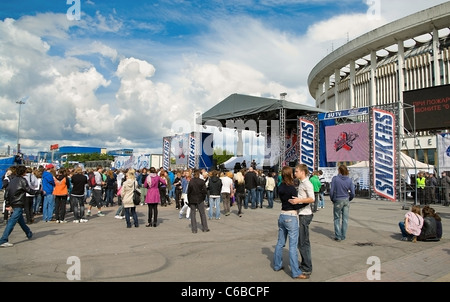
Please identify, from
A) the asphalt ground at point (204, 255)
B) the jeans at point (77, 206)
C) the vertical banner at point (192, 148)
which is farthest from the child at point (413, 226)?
the vertical banner at point (192, 148)

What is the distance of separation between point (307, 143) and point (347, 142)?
2454 mm

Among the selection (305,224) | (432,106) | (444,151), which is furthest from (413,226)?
(432,106)

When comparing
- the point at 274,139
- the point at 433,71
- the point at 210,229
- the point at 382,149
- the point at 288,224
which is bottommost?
the point at 210,229

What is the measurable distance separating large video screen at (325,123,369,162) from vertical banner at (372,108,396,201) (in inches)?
48.7

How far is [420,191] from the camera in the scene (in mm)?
16438

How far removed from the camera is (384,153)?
16.5 meters

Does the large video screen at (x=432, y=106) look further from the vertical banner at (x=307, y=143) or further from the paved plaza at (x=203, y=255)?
the paved plaza at (x=203, y=255)

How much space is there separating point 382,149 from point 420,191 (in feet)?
9.34

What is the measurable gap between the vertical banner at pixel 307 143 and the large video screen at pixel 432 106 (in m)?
9.60

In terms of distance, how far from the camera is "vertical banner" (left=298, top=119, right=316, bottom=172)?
20.3 metres

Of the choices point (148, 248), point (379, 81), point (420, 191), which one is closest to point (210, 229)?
point (148, 248)

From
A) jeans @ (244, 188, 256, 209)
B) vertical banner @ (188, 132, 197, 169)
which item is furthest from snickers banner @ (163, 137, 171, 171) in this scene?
jeans @ (244, 188, 256, 209)

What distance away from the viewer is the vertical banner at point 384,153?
16.2m
